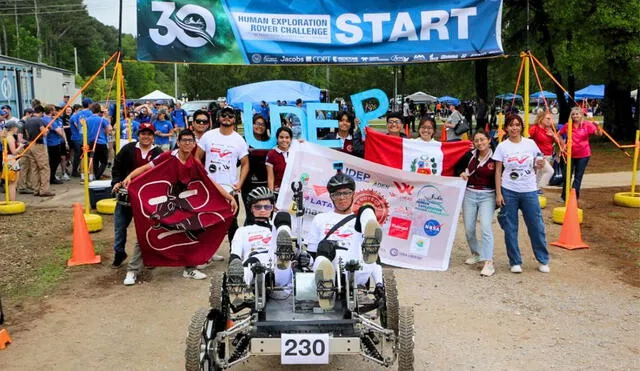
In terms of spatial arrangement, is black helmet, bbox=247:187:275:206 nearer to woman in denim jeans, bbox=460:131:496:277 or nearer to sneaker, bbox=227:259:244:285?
sneaker, bbox=227:259:244:285

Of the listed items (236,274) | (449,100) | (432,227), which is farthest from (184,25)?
(449,100)

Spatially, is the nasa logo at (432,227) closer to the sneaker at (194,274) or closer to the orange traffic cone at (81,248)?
the sneaker at (194,274)

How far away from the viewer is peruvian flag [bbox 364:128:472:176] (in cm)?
812

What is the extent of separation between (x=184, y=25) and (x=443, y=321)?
544 centimetres

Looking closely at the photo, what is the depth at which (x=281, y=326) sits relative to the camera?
427 centimetres

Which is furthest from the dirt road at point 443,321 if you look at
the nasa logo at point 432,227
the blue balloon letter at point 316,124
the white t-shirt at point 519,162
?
the blue balloon letter at point 316,124

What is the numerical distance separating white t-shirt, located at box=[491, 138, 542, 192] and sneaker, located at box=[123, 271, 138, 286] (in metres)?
4.52

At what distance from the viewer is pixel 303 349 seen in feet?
13.5

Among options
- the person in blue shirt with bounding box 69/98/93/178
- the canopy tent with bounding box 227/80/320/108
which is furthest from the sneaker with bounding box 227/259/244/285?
the canopy tent with bounding box 227/80/320/108

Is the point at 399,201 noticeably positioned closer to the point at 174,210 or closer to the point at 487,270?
the point at 487,270

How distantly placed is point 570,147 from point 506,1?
16052mm

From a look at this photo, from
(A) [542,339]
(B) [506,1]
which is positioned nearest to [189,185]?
(A) [542,339]

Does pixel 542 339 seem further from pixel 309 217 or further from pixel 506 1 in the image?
pixel 506 1

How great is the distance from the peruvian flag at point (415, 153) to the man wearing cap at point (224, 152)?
184 centimetres
